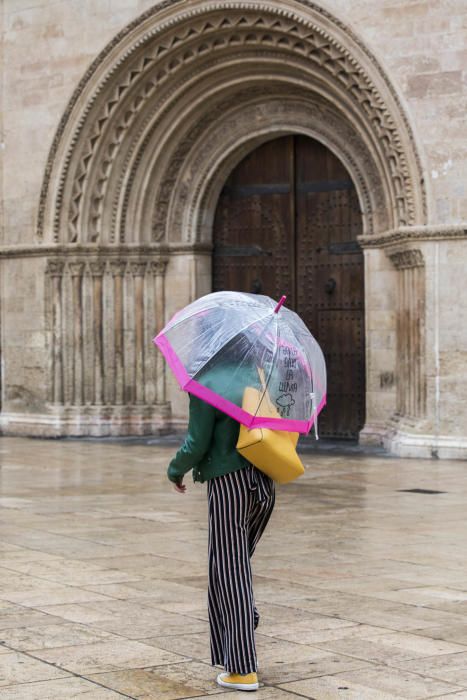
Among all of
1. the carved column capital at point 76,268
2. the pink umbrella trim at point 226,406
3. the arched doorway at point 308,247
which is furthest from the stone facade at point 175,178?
the pink umbrella trim at point 226,406

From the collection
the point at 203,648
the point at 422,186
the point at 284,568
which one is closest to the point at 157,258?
the point at 422,186

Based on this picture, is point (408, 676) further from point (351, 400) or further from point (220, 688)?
point (351, 400)

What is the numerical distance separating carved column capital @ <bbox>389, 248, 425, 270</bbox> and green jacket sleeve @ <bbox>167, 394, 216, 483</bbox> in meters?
10.5

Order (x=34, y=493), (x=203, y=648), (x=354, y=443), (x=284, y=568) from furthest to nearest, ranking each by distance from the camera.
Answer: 1. (x=354, y=443)
2. (x=34, y=493)
3. (x=284, y=568)
4. (x=203, y=648)

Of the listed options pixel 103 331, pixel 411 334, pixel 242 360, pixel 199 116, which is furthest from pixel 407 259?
pixel 242 360

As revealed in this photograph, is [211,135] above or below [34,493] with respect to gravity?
above

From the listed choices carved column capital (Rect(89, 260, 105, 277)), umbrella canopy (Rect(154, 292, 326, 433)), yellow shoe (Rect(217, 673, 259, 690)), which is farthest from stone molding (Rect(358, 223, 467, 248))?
yellow shoe (Rect(217, 673, 259, 690))

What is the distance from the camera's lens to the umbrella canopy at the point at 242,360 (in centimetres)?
555

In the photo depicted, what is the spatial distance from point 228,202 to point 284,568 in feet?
38.1

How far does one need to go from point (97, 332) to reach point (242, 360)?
14.1 m

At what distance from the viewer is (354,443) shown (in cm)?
1786

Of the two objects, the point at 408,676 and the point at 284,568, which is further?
the point at 284,568

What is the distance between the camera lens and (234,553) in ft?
18.4

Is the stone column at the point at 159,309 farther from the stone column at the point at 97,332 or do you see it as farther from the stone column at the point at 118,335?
the stone column at the point at 97,332
